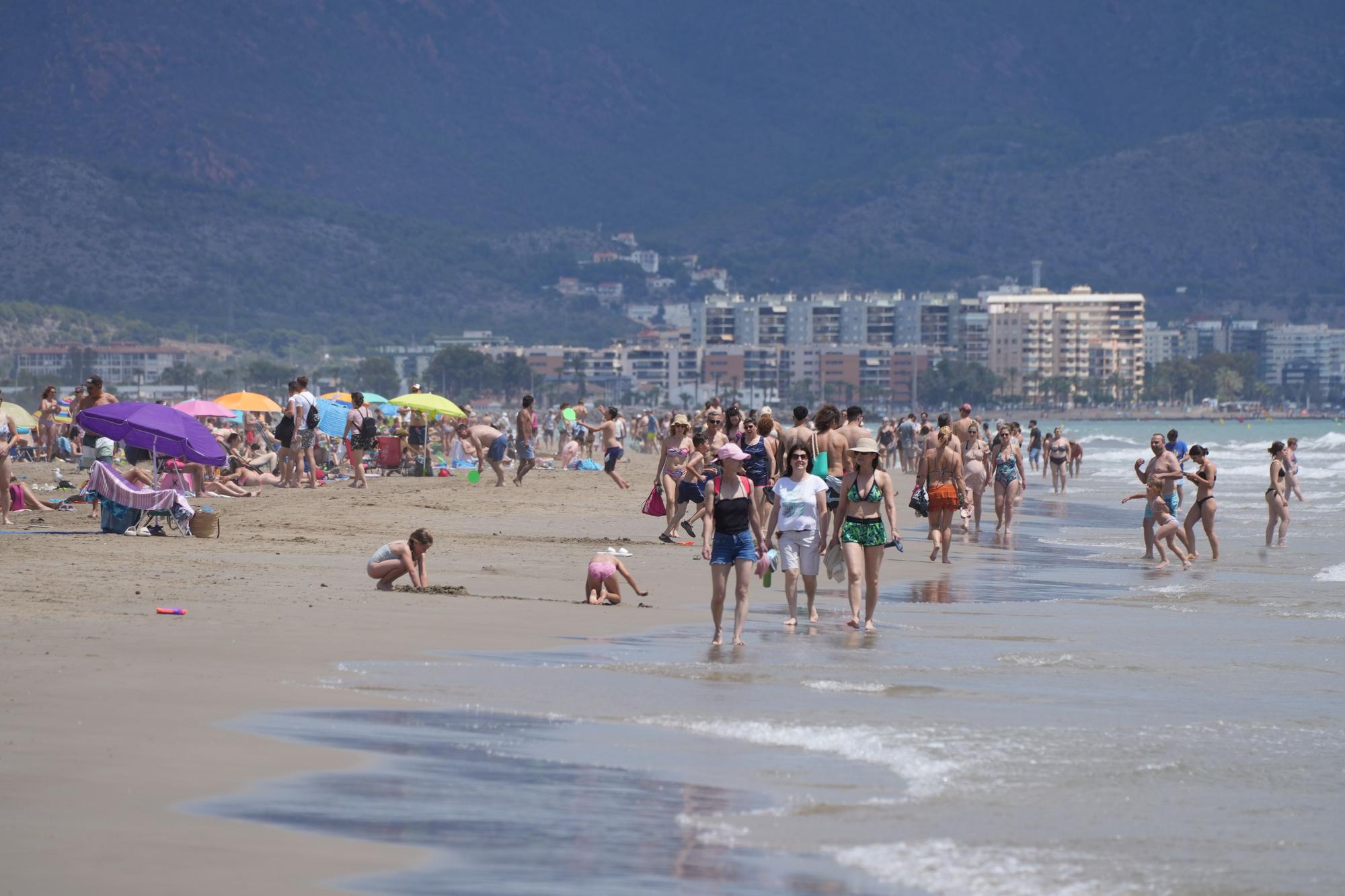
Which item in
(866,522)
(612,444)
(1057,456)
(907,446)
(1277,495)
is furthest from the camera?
(907,446)

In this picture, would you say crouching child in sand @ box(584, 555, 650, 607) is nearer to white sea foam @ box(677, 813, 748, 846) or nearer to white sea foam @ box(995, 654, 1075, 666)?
white sea foam @ box(995, 654, 1075, 666)

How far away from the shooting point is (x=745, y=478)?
414 inches

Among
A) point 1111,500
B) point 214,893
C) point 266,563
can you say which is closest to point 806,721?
point 214,893

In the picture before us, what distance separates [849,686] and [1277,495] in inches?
500

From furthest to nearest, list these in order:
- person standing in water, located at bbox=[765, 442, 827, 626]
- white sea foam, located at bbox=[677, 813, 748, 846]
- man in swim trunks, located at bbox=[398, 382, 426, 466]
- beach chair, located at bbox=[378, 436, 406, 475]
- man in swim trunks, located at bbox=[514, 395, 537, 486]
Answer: man in swim trunks, located at bbox=[398, 382, 426, 466]
beach chair, located at bbox=[378, 436, 406, 475]
man in swim trunks, located at bbox=[514, 395, 537, 486]
person standing in water, located at bbox=[765, 442, 827, 626]
white sea foam, located at bbox=[677, 813, 748, 846]

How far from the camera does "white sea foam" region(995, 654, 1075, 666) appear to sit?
1032 centimetres

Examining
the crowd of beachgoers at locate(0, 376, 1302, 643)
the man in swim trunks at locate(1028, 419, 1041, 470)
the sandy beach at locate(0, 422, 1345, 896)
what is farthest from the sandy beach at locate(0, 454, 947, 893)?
the man in swim trunks at locate(1028, 419, 1041, 470)

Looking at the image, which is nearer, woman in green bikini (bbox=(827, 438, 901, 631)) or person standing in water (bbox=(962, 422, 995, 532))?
woman in green bikini (bbox=(827, 438, 901, 631))

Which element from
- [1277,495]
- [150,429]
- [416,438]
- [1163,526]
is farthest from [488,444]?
[1163,526]

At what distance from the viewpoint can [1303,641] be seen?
461 inches

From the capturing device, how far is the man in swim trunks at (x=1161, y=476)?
1745 cm

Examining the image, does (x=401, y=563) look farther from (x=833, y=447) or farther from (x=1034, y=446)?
(x=1034, y=446)

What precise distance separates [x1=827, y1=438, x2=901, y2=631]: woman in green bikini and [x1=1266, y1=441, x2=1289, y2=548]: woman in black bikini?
32.2 feet

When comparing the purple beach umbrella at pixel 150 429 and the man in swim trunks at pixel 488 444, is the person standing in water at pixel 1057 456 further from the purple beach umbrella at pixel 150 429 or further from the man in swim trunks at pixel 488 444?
the purple beach umbrella at pixel 150 429
